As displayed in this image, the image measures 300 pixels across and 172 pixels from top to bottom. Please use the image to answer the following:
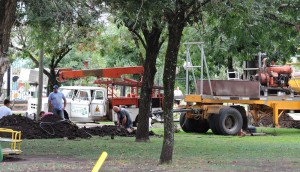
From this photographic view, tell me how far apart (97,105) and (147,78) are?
12.6m

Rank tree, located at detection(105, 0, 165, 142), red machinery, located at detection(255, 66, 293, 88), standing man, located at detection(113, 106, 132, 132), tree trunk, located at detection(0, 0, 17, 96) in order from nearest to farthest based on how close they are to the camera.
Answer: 1. tree trunk, located at detection(0, 0, 17, 96)
2. tree, located at detection(105, 0, 165, 142)
3. standing man, located at detection(113, 106, 132, 132)
4. red machinery, located at detection(255, 66, 293, 88)

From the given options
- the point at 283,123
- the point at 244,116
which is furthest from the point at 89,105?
the point at 283,123

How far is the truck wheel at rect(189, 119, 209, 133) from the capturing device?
29.0 meters

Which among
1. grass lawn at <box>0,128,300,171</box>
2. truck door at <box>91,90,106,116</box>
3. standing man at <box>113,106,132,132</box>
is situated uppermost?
truck door at <box>91,90,106,116</box>

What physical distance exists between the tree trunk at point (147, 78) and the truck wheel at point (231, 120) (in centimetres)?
742

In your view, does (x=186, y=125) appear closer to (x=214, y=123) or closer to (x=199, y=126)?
(x=199, y=126)

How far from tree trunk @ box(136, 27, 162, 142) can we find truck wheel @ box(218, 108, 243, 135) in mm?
7419

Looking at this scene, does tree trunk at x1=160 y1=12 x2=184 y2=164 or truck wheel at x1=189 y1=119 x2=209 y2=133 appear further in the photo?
truck wheel at x1=189 y1=119 x2=209 y2=133

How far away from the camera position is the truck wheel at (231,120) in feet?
89.9

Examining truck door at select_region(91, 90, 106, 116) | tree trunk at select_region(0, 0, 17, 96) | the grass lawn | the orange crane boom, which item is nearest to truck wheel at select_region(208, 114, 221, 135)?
the orange crane boom

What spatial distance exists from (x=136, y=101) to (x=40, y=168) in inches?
794

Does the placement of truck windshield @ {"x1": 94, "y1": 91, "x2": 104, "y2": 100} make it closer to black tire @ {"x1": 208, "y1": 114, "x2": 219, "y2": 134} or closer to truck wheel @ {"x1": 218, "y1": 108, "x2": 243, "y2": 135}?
black tire @ {"x1": 208, "y1": 114, "x2": 219, "y2": 134}

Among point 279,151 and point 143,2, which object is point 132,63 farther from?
point 143,2

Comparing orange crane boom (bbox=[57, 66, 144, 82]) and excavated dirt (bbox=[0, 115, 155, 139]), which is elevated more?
orange crane boom (bbox=[57, 66, 144, 82])
